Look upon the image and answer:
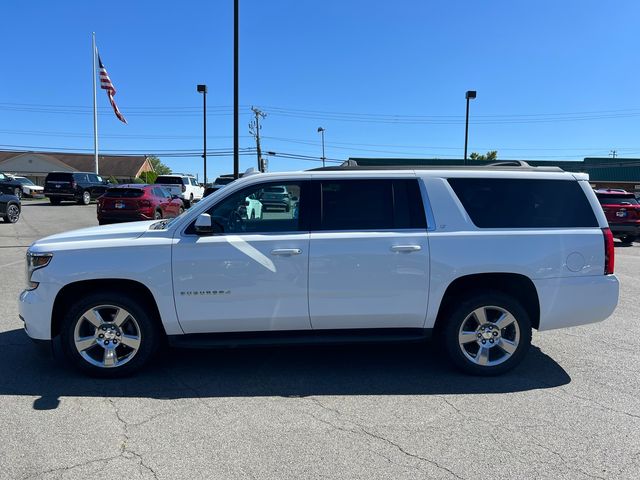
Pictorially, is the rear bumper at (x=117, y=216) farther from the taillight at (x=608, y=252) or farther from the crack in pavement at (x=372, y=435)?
the taillight at (x=608, y=252)

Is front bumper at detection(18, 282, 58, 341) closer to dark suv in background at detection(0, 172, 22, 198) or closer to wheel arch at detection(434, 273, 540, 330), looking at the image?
wheel arch at detection(434, 273, 540, 330)

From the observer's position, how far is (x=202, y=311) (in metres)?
4.29

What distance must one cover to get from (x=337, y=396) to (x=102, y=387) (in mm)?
1991

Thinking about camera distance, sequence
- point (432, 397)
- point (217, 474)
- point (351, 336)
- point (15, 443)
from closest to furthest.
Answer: point (217, 474), point (15, 443), point (432, 397), point (351, 336)

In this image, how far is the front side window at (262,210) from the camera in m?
4.43

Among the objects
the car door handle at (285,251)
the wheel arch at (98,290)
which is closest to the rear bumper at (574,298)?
the car door handle at (285,251)

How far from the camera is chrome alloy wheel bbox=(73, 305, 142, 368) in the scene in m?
4.31

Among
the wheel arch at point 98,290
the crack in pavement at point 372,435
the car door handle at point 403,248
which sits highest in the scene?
the car door handle at point 403,248

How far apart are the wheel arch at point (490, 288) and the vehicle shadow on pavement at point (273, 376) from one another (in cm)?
52

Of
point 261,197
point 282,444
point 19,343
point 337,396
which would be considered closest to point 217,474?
point 282,444

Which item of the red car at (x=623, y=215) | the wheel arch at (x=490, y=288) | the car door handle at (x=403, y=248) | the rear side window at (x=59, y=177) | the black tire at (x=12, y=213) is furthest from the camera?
the rear side window at (x=59, y=177)

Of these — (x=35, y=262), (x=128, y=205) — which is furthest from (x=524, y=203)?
(x=128, y=205)

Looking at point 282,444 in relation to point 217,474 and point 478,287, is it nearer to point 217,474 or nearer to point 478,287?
point 217,474

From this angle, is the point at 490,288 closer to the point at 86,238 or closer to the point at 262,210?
the point at 262,210
